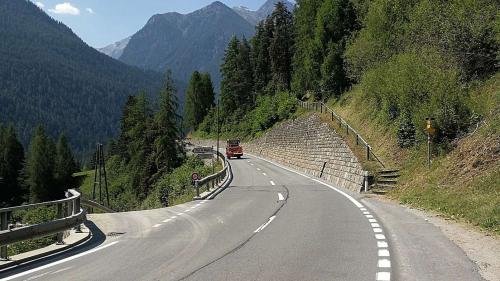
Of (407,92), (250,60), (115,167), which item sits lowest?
(115,167)

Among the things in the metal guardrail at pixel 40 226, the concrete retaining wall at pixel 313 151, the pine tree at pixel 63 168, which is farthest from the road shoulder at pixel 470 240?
the pine tree at pixel 63 168

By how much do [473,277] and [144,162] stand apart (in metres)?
66.9

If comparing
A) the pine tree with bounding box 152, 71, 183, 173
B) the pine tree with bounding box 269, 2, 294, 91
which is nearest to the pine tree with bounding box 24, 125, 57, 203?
the pine tree with bounding box 152, 71, 183, 173

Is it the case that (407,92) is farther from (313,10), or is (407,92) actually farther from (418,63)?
(313,10)

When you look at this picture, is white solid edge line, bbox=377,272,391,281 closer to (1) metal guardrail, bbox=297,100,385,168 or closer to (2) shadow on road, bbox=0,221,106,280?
(2) shadow on road, bbox=0,221,106,280

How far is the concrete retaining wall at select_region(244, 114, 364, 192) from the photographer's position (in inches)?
1238

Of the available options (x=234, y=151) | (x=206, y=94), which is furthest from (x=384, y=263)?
(x=206, y=94)

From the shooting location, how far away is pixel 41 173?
113750 mm

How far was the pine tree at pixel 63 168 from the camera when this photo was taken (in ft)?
395

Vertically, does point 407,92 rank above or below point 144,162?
above

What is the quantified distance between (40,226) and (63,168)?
12211 centimetres

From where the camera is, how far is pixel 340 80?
57906 mm

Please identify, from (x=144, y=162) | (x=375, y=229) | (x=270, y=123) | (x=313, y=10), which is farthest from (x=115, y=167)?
(x=375, y=229)

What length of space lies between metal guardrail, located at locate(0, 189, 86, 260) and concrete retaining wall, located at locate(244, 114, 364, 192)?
16495 millimetres
